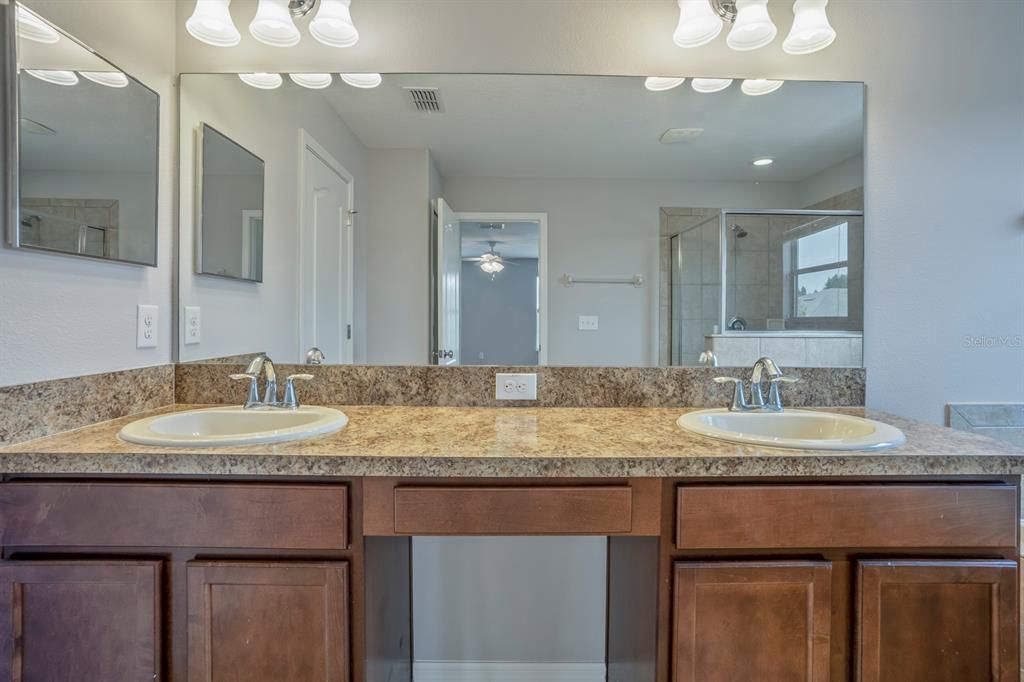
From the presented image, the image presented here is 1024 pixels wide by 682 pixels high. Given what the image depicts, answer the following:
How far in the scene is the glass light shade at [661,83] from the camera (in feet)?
4.93

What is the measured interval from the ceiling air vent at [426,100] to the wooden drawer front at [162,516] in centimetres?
121

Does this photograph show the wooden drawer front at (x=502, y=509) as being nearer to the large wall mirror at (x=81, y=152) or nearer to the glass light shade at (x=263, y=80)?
the large wall mirror at (x=81, y=152)

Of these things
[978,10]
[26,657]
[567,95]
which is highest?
[978,10]

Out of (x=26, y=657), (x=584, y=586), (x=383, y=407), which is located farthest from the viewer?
(x=584, y=586)

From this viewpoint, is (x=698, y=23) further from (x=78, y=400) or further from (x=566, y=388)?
(x=78, y=400)

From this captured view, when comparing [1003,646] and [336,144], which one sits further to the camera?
[336,144]

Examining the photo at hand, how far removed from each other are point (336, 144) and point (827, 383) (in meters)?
1.78

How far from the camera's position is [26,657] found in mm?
942

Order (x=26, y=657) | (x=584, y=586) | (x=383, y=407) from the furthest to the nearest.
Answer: (x=584, y=586), (x=383, y=407), (x=26, y=657)

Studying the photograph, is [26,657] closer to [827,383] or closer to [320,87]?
[320,87]

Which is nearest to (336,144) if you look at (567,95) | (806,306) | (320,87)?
(320,87)

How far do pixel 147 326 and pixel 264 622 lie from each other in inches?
36.7

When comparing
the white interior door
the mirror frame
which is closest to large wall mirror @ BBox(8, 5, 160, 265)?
the mirror frame

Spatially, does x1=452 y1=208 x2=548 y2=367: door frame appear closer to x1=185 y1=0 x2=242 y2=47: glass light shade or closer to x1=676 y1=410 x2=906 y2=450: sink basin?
x1=676 y1=410 x2=906 y2=450: sink basin
